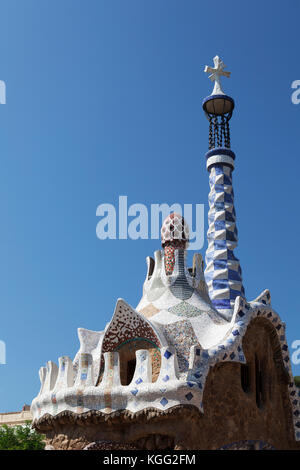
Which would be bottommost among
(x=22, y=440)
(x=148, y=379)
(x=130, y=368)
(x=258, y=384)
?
(x=22, y=440)

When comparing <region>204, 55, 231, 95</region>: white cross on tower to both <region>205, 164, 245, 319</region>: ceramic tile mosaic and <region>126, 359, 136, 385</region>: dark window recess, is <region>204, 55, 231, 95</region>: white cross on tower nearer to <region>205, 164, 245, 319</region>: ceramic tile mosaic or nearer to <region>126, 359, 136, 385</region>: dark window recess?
<region>205, 164, 245, 319</region>: ceramic tile mosaic

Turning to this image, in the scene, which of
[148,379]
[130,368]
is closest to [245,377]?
[130,368]

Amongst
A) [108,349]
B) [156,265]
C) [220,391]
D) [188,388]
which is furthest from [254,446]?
[156,265]

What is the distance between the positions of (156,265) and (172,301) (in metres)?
1.12

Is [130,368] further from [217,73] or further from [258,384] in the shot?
[217,73]

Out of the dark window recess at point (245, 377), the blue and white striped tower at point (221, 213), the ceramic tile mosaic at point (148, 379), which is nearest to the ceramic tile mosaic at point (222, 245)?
the blue and white striped tower at point (221, 213)

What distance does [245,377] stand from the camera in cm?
1117

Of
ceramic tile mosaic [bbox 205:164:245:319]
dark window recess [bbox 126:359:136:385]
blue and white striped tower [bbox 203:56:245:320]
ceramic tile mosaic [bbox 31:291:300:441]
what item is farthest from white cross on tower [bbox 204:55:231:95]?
dark window recess [bbox 126:359:136:385]

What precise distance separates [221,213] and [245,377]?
6.21 metres

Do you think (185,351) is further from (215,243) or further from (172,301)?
(215,243)

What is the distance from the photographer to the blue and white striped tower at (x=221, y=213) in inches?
608

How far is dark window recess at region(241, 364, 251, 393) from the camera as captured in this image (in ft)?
36.1

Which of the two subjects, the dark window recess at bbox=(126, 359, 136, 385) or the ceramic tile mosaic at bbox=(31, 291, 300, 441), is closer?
the ceramic tile mosaic at bbox=(31, 291, 300, 441)

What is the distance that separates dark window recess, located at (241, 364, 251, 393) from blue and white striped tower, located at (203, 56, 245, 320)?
3224 millimetres
